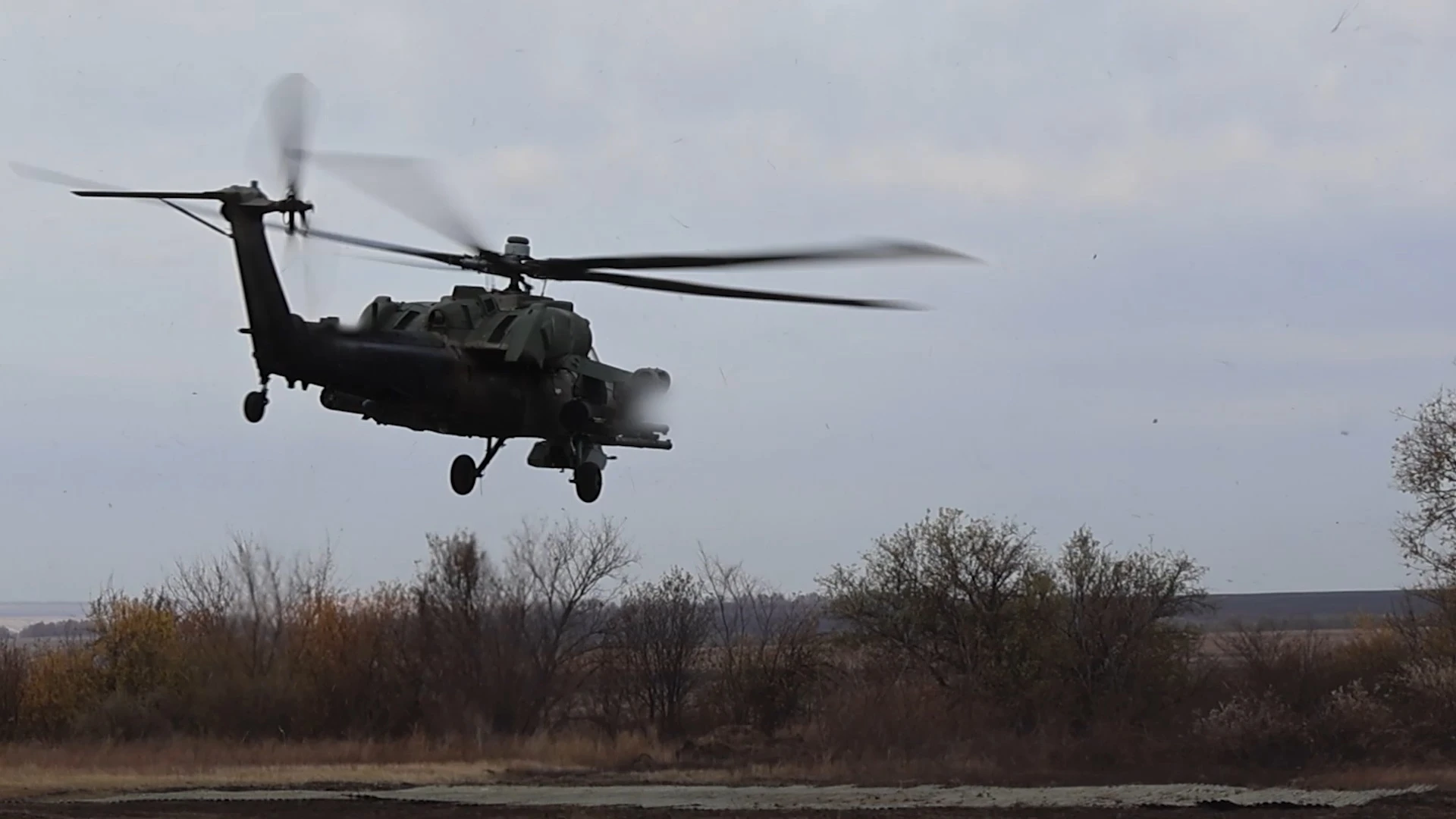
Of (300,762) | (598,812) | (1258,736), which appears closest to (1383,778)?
(1258,736)

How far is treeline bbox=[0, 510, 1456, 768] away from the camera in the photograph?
53.5m

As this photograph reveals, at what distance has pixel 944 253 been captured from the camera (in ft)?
44.1

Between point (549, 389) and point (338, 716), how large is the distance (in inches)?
1716

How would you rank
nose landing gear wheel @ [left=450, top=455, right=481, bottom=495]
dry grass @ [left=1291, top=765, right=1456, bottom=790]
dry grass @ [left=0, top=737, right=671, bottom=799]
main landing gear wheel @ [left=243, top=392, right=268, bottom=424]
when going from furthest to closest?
dry grass @ [left=0, top=737, right=671, bottom=799] → dry grass @ [left=1291, top=765, right=1456, bottom=790] → nose landing gear wheel @ [left=450, top=455, right=481, bottom=495] → main landing gear wheel @ [left=243, top=392, right=268, bottom=424]

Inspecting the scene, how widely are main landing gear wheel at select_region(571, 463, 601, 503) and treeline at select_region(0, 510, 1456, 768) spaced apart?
33488 millimetres

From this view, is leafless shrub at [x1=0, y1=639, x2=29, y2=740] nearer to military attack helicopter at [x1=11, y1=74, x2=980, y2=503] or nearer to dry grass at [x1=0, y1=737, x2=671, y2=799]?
dry grass at [x1=0, y1=737, x2=671, y2=799]

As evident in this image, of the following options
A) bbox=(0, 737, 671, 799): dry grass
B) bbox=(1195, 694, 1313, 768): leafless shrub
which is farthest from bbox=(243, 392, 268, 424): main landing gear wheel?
bbox=(1195, 694, 1313, 768): leafless shrub

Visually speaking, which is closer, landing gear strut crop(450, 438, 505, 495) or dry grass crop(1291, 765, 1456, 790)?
landing gear strut crop(450, 438, 505, 495)

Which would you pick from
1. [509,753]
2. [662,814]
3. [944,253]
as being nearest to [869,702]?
[509,753]

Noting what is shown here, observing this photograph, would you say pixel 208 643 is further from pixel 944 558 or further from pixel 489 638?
pixel 944 558

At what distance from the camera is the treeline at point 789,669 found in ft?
175

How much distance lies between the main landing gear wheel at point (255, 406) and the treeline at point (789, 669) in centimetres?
3798

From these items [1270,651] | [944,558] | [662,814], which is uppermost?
[944,558]

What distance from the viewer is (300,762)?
56875 millimetres
